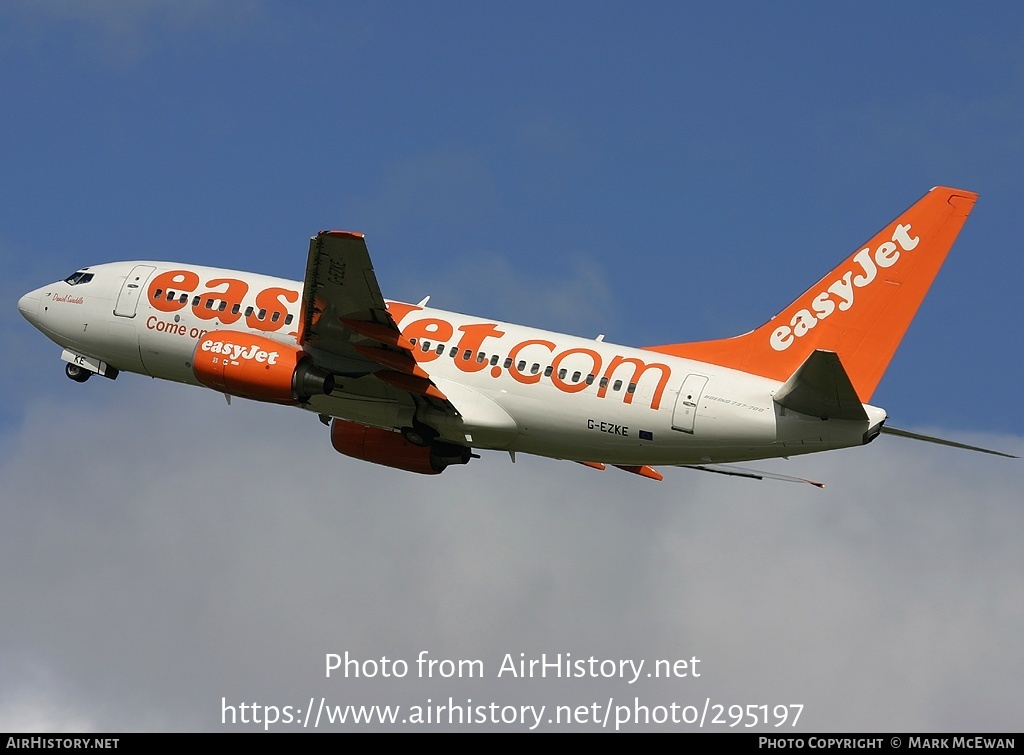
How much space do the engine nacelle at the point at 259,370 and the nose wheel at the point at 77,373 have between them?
8.52m

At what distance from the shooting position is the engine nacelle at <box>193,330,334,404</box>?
43969 millimetres

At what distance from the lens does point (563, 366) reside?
44125 mm

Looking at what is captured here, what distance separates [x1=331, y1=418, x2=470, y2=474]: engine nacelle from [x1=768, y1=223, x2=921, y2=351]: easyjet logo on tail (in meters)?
10.8

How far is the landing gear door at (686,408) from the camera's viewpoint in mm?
42312

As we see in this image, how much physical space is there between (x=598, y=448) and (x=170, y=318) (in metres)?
14.4

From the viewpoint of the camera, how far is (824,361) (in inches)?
1521

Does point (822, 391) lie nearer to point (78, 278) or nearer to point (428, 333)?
point (428, 333)

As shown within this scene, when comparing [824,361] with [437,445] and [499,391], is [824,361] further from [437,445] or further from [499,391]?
[437,445]

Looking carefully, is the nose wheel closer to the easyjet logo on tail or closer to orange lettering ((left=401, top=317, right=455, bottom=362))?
orange lettering ((left=401, top=317, right=455, bottom=362))

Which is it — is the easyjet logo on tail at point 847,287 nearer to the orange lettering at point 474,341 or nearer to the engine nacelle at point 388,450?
the orange lettering at point 474,341

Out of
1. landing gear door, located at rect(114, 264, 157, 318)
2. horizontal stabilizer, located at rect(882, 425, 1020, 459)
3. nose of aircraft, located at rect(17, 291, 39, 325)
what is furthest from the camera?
nose of aircraft, located at rect(17, 291, 39, 325)

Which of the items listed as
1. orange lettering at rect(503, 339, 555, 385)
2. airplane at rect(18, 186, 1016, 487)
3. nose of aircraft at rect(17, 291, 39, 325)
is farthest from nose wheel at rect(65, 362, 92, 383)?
orange lettering at rect(503, 339, 555, 385)

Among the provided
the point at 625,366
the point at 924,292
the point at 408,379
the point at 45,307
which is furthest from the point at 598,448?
the point at 45,307
